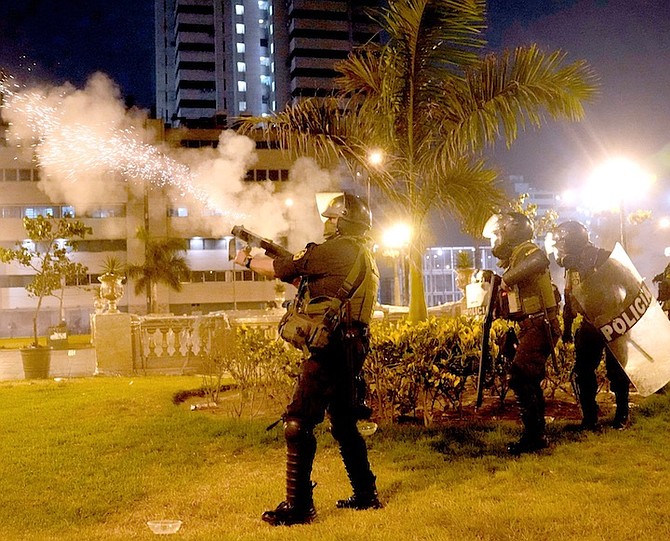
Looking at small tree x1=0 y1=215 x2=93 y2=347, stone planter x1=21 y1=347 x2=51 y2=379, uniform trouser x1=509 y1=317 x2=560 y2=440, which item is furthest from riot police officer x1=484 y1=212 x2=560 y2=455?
small tree x1=0 y1=215 x2=93 y2=347

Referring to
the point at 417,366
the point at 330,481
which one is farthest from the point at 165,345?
the point at 330,481

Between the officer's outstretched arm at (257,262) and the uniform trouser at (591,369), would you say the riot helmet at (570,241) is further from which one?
the officer's outstretched arm at (257,262)

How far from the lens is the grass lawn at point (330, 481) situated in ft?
12.5

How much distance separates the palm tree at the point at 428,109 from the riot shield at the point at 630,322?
2.70 m

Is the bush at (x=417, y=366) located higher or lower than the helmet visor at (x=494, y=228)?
lower

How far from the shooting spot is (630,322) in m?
5.62

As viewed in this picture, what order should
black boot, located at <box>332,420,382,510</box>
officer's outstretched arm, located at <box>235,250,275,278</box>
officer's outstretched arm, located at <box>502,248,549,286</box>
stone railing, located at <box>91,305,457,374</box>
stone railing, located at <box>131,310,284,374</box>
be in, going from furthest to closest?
stone railing, located at <box>131,310,284,374</box>
stone railing, located at <box>91,305,457,374</box>
officer's outstretched arm, located at <box>502,248,549,286</box>
black boot, located at <box>332,420,382,510</box>
officer's outstretched arm, located at <box>235,250,275,278</box>

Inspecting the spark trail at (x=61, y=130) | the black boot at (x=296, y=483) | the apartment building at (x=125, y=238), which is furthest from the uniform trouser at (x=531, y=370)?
the apartment building at (x=125, y=238)

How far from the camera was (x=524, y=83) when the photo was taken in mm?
7914

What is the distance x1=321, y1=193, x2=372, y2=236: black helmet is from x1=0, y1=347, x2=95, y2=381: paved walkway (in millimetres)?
10069

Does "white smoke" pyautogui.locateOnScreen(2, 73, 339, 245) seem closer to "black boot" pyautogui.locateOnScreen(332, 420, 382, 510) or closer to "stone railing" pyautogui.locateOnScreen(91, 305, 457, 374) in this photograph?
"stone railing" pyautogui.locateOnScreen(91, 305, 457, 374)

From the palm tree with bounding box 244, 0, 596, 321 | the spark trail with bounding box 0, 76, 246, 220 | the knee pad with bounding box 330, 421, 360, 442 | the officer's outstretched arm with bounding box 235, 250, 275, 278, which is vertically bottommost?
the knee pad with bounding box 330, 421, 360, 442

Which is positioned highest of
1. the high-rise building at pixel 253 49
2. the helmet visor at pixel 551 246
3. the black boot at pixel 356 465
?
the high-rise building at pixel 253 49

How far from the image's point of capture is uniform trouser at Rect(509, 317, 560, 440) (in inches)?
207
